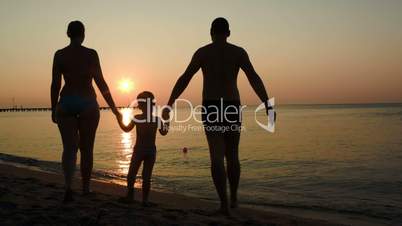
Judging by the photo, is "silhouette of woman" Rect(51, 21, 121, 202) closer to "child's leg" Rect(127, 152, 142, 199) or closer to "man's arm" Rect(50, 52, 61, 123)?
"man's arm" Rect(50, 52, 61, 123)

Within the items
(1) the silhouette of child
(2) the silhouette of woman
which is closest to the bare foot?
(2) the silhouette of woman

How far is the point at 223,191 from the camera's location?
5070 mm

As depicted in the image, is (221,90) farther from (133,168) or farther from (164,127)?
(133,168)

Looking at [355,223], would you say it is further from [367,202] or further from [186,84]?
[186,84]

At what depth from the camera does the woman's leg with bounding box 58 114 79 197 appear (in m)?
5.18

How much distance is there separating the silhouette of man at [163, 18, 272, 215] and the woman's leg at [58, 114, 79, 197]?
1.09 m

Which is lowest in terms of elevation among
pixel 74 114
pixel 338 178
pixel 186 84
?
pixel 338 178

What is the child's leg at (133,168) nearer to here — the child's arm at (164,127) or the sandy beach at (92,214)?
the sandy beach at (92,214)

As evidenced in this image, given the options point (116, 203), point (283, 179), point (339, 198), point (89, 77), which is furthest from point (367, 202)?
point (89, 77)

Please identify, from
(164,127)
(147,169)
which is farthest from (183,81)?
(147,169)

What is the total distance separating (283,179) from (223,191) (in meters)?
8.33

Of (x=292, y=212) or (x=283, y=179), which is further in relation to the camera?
(x=283, y=179)

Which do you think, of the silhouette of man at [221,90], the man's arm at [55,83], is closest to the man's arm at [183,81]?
the silhouette of man at [221,90]

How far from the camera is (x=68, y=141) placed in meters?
5.20
